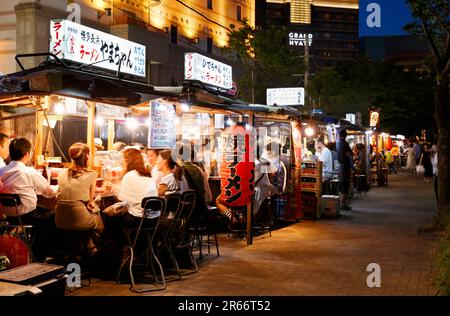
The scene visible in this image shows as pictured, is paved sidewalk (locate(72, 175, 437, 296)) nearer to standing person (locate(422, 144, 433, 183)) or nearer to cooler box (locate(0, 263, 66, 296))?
cooler box (locate(0, 263, 66, 296))

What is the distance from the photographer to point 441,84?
11.6 meters

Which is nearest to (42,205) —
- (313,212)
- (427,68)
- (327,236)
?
(327,236)

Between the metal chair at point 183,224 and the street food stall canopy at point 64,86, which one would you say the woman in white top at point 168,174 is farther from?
the street food stall canopy at point 64,86

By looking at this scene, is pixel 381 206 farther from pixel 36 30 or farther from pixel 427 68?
pixel 36 30

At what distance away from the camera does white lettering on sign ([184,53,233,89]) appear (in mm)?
12734

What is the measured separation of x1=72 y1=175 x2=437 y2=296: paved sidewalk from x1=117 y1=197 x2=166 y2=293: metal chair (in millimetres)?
216

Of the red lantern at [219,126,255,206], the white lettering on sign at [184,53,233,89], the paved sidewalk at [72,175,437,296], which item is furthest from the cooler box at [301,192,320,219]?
the red lantern at [219,126,255,206]

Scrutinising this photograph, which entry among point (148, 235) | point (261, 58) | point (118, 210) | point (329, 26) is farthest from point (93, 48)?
point (329, 26)

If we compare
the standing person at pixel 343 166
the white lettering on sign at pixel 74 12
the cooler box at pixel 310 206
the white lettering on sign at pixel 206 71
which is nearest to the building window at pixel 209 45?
the white lettering on sign at pixel 74 12

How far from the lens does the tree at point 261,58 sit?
1064 inches

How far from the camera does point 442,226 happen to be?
37.2ft

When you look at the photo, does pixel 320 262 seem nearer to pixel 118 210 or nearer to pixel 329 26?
pixel 118 210

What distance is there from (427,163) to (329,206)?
15120 mm

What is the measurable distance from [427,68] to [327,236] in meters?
5.70
